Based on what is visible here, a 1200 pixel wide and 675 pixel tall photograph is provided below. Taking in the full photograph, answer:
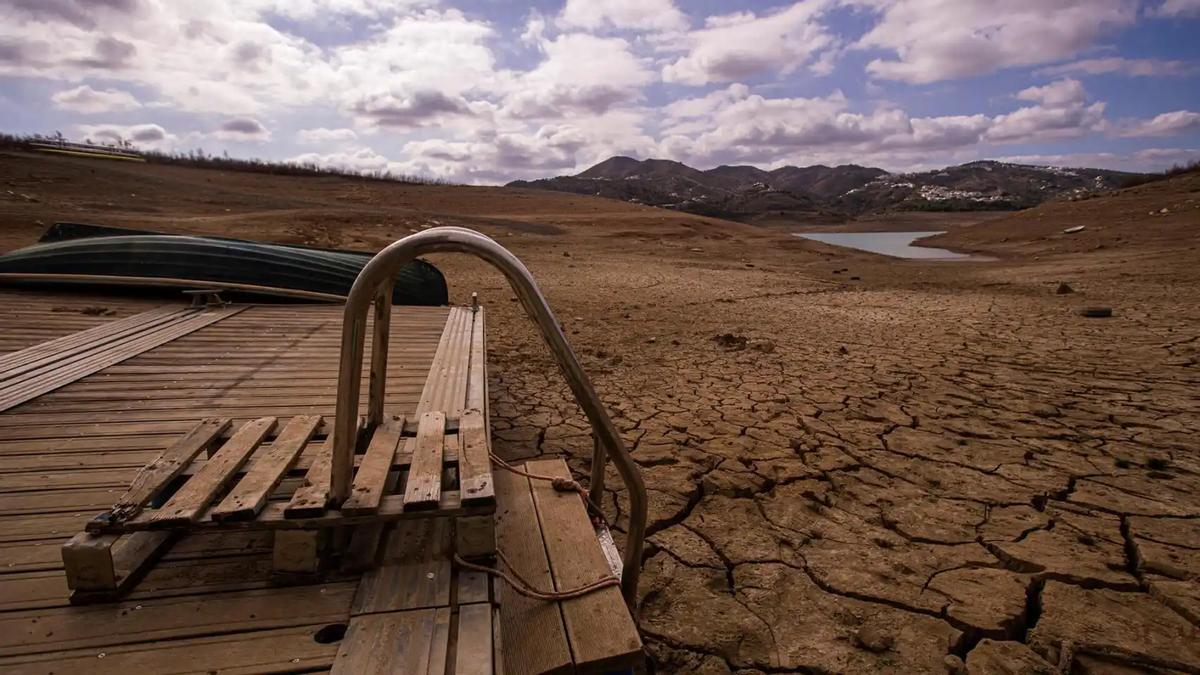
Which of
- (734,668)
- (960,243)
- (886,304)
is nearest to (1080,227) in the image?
(960,243)

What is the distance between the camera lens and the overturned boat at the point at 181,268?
5.25 meters

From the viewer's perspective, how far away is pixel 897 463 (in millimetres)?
3377

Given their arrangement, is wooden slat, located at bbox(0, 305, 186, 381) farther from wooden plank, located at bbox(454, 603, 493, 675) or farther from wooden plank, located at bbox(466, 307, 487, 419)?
wooden plank, located at bbox(454, 603, 493, 675)

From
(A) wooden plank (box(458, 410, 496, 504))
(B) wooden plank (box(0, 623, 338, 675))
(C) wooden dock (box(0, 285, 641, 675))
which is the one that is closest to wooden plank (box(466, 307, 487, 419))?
(C) wooden dock (box(0, 285, 641, 675))

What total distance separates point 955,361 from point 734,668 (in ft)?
15.4

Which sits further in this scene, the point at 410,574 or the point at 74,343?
the point at 74,343

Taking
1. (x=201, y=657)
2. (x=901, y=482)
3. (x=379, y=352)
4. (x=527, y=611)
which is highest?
(x=379, y=352)

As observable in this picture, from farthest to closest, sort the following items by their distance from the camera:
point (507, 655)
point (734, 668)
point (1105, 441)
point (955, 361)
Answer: point (955, 361)
point (1105, 441)
point (734, 668)
point (507, 655)

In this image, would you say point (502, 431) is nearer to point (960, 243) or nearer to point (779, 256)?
point (779, 256)

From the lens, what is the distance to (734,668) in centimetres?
193

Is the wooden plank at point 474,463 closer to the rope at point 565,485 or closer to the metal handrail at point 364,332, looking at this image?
the rope at point 565,485

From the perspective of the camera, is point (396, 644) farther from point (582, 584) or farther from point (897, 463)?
point (897, 463)

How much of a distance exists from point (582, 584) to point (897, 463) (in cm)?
250

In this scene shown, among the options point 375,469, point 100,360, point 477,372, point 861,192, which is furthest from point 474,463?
point 861,192
